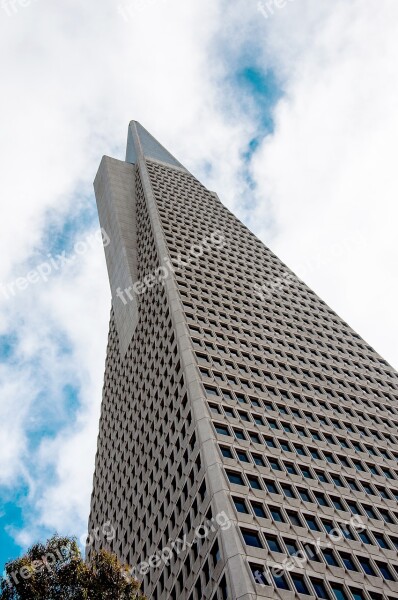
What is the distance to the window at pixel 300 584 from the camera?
101ft

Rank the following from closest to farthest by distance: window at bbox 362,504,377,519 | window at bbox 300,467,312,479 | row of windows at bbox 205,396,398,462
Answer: window at bbox 362,504,377,519, window at bbox 300,467,312,479, row of windows at bbox 205,396,398,462

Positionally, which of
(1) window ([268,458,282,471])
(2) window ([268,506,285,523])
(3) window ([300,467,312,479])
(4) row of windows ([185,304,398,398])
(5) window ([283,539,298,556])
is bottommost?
(5) window ([283,539,298,556])

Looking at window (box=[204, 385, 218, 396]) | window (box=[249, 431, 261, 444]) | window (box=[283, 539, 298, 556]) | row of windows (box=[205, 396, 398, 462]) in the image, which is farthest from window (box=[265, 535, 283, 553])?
window (box=[204, 385, 218, 396])

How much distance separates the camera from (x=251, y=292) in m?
65.9

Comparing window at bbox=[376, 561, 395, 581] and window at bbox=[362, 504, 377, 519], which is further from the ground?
window at bbox=[362, 504, 377, 519]

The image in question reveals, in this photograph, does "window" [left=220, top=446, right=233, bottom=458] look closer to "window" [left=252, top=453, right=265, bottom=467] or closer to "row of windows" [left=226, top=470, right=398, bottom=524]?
"row of windows" [left=226, top=470, right=398, bottom=524]

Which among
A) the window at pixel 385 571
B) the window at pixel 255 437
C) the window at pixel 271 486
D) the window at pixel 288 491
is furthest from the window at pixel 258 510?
the window at pixel 385 571

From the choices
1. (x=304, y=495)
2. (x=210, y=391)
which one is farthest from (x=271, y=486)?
(x=210, y=391)

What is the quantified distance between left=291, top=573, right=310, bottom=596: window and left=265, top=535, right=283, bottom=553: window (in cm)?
152

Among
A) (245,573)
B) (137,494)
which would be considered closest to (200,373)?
(137,494)

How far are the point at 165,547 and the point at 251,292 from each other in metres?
31.6

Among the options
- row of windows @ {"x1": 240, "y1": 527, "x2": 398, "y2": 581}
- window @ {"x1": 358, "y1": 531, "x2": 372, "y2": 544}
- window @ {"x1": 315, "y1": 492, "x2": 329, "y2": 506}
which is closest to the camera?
row of windows @ {"x1": 240, "y1": 527, "x2": 398, "y2": 581}

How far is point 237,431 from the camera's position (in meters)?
41.5

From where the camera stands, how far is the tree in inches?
950
